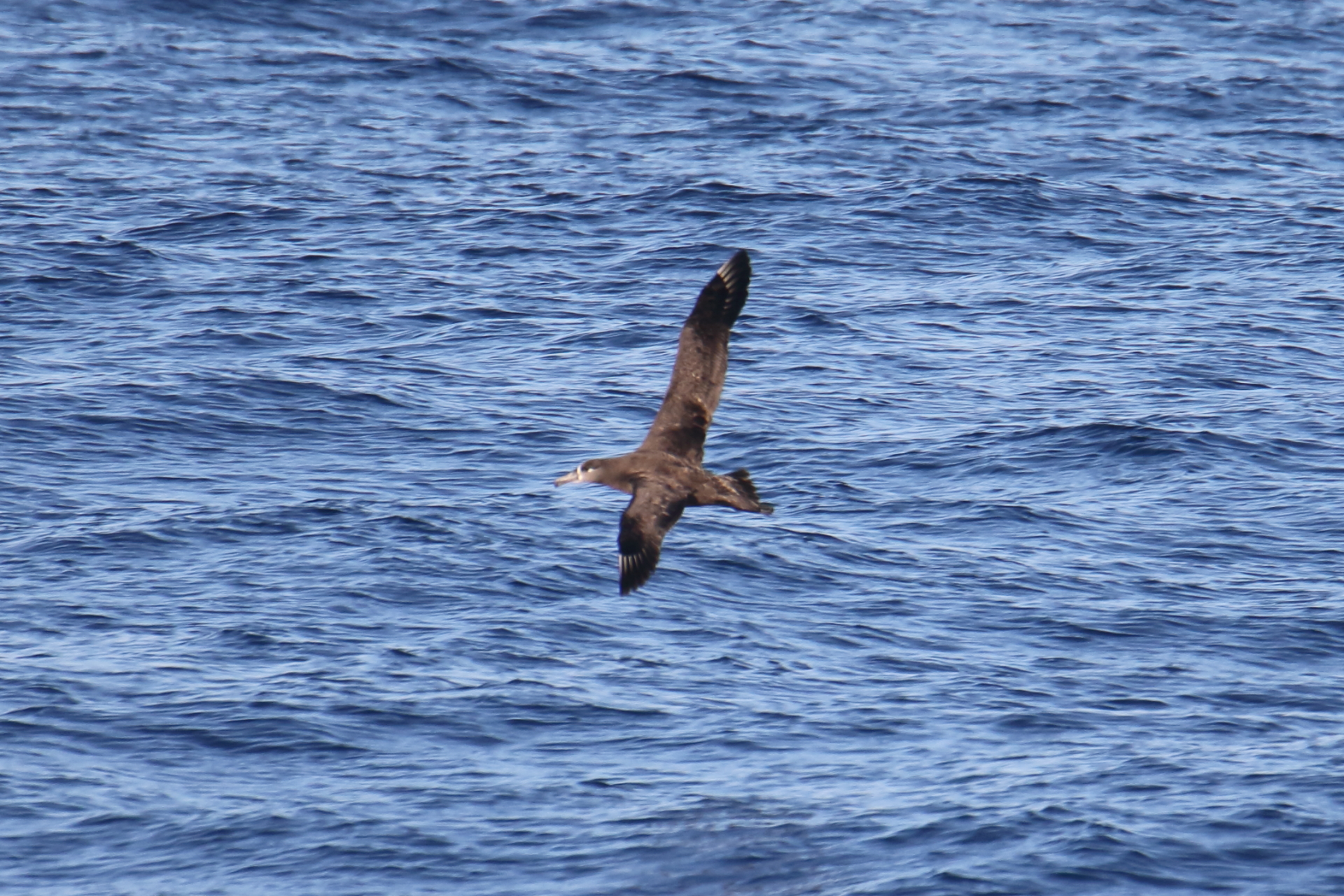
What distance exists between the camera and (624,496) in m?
19.5

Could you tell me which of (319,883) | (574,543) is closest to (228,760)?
(319,883)

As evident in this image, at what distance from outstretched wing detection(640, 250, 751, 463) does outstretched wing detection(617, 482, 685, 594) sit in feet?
1.97

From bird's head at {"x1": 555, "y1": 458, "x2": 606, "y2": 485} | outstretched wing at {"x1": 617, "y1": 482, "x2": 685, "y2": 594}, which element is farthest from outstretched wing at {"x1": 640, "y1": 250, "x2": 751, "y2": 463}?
outstretched wing at {"x1": 617, "y1": 482, "x2": 685, "y2": 594}

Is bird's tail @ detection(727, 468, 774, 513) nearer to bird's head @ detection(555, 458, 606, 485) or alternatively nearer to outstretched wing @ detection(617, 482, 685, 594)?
outstretched wing @ detection(617, 482, 685, 594)

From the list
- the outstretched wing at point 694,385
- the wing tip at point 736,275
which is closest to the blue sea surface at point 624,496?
the outstretched wing at point 694,385

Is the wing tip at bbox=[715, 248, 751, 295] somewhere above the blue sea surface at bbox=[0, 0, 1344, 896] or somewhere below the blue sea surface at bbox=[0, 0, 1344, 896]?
above

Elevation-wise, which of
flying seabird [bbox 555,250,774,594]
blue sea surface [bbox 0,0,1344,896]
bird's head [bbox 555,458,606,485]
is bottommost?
blue sea surface [bbox 0,0,1344,896]

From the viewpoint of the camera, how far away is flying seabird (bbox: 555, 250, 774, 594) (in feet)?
42.8

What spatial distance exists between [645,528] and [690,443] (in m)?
1.40

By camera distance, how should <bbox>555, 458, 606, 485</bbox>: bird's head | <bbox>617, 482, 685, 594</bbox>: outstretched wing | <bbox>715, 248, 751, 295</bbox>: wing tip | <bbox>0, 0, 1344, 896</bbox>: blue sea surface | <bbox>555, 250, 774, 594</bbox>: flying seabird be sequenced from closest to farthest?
<bbox>617, 482, 685, 594</bbox>: outstretched wing < <bbox>555, 250, 774, 594</bbox>: flying seabird < <bbox>715, 248, 751, 295</bbox>: wing tip < <bbox>555, 458, 606, 485</bbox>: bird's head < <bbox>0, 0, 1344, 896</bbox>: blue sea surface

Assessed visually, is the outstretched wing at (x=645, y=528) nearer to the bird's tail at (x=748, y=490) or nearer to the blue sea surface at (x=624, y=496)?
the bird's tail at (x=748, y=490)

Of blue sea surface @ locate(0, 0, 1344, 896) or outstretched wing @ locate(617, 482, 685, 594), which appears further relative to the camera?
blue sea surface @ locate(0, 0, 1344, 896)

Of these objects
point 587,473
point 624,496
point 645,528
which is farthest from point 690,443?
point 624,496

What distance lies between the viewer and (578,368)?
71.9ft
